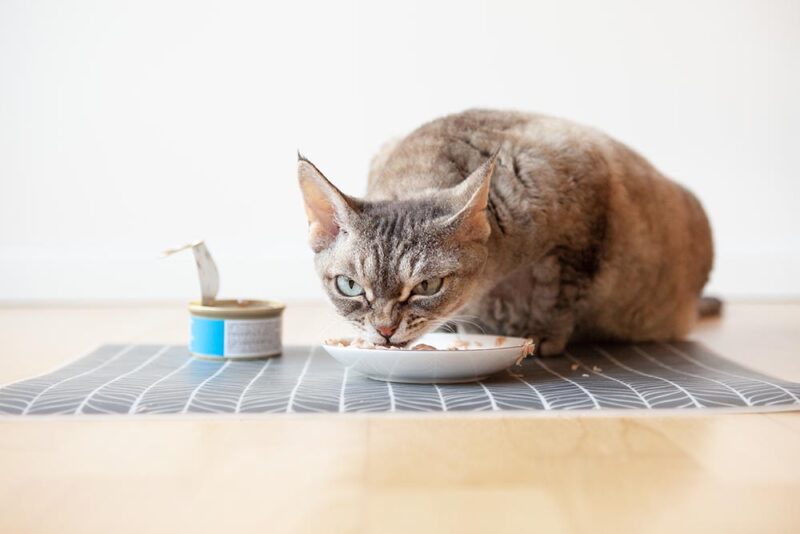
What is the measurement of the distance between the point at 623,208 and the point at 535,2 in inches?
76.9

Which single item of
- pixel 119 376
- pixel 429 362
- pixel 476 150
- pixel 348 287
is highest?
pixel 476 150

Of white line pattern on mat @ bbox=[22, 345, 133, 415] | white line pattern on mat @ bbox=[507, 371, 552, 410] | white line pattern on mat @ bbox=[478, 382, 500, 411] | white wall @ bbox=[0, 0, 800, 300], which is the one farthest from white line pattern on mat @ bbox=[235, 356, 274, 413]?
white wall @ bbox=[0, 0, 800, 300]

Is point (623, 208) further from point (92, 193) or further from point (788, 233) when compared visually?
point (92, 193)

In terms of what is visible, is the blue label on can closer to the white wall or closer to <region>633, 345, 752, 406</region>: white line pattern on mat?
<region>633, 345, 752, 406</region>: white line pattern on mat

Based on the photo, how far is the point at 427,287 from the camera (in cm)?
200

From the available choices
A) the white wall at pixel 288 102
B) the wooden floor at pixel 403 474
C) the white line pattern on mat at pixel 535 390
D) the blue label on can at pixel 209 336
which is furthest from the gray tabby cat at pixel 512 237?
the white wall at pixel 288 102

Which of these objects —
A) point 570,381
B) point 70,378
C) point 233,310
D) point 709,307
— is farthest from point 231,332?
point 709,307

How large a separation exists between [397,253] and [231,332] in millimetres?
705

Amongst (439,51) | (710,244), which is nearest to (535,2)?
(439,51)

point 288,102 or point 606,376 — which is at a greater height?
point 288,102

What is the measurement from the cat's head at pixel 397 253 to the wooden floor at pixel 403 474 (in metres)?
0.31

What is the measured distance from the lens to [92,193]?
13.8 feet

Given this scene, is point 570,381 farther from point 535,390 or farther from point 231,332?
point 231,332

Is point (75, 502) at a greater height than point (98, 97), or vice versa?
point (98, 97)
